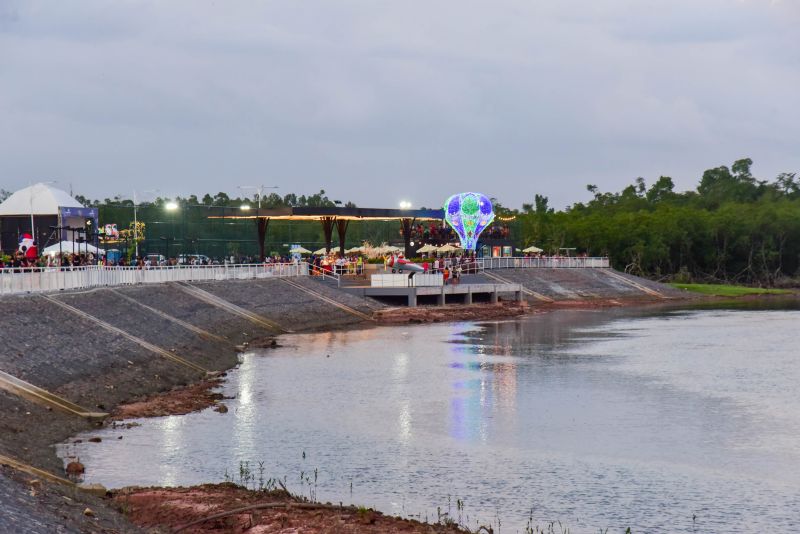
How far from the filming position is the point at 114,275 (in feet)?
214

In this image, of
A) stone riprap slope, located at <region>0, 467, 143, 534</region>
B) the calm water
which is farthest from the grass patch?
stone riprap slope, located at <region>0, 467, 143, 534</region>

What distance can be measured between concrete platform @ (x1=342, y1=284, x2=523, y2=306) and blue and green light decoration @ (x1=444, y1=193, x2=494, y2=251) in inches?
1021

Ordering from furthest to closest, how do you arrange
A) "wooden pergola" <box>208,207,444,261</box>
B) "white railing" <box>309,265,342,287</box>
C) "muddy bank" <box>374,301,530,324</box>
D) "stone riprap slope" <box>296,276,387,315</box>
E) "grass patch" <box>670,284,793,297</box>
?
"grass patch" <box>670,284,793,297</box>
"wooden pergola" <box>208,207,444,261</box>
"white railing" <box>309,265,342,287</box>
"stone riprap slope" <box>296,276,387,315</box>
"muddy bank" <box>374,301,530,324</box>

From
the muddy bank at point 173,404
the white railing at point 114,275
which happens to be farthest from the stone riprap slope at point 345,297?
the muddy bank at point 173,404

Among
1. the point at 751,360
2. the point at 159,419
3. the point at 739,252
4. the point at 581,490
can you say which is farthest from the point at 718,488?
the point at 739,252

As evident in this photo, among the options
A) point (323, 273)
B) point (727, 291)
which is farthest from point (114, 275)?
point (727, 291)

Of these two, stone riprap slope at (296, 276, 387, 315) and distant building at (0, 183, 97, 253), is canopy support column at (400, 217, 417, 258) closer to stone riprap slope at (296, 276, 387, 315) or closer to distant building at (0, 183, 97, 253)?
stone riprap slope at (296, 276, 387, 315)

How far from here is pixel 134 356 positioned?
159ft

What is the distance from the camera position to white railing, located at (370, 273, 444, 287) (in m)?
94.4

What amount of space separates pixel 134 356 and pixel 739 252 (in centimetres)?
13915

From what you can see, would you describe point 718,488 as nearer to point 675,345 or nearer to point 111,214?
point 675,345

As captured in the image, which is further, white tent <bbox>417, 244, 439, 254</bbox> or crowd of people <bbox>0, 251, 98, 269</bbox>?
white tent <bbox>417, 244, 439, 254</bbox>

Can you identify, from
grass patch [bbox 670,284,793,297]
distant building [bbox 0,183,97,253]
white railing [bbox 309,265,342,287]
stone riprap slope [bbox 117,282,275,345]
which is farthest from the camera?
grass patch [bbox 670,284,793,297]

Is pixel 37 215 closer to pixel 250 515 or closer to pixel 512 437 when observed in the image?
pixel 512 437
